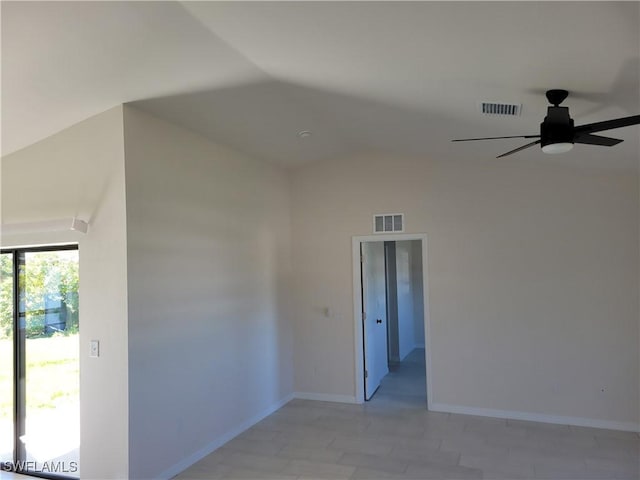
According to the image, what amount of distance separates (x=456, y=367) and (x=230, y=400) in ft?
8.31

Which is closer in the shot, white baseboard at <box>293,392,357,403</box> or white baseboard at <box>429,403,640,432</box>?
white baseboard at <box>429,403,640,432</box>

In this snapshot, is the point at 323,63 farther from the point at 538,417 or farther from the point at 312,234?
the point at 538,417

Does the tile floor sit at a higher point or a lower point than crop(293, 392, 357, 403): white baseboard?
lower

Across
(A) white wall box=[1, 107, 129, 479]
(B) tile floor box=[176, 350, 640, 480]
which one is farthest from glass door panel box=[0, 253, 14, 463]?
(B) tile floor box=[176, 350, 640, 480]

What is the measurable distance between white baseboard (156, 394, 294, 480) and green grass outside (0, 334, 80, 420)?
0.97 meters

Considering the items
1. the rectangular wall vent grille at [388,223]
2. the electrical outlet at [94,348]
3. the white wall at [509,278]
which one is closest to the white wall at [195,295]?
the electrical outlet at [94,348]

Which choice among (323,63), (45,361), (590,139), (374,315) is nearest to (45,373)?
(45,361)

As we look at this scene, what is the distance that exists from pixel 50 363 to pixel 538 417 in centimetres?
477

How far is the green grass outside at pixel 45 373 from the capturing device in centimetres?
362

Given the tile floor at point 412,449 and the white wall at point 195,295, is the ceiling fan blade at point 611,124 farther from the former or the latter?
the white wall at point 195,295

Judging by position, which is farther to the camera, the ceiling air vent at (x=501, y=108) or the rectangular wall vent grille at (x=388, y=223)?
the rectangular wall vent grille at (x=388, y=223)

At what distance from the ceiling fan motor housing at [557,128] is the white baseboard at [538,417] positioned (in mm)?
3341

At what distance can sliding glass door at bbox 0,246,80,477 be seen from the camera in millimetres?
3645

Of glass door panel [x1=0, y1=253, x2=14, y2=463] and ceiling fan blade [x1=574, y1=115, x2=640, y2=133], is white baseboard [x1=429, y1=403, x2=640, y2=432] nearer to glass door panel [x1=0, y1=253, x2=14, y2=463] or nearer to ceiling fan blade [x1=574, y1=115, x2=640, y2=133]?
ceiling fan blade [x1=574, y1=115, x2=640, y2=133]
